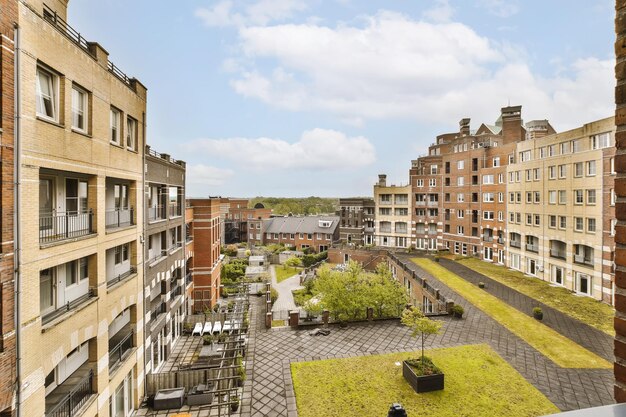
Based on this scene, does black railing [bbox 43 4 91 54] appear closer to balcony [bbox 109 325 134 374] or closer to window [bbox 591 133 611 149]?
balcony [bbox 109 325 134 374]

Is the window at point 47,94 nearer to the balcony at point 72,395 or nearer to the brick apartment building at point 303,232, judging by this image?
the balcony at point 72,395

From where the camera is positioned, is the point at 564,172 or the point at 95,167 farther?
the point at 564,172

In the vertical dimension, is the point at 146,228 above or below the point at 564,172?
below

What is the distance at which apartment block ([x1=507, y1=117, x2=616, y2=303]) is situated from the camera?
26.5 m

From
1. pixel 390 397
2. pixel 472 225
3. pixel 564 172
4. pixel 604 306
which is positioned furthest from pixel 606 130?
pixel 390 397

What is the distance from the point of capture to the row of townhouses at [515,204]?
27391mm

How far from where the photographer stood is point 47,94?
10531mm

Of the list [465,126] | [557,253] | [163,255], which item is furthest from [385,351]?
[465,126]

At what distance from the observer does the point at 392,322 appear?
76.8 feet

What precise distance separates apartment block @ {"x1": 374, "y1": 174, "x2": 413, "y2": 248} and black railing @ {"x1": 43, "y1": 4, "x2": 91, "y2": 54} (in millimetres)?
50046

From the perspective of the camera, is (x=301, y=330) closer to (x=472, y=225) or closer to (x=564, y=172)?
(x=564, y=172)

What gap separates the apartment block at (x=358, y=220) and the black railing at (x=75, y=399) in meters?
50.2

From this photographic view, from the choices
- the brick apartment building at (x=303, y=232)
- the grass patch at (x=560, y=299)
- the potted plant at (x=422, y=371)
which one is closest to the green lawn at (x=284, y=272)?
the brick apartment building at (x=303, y=232)

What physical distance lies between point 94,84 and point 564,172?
122ft
